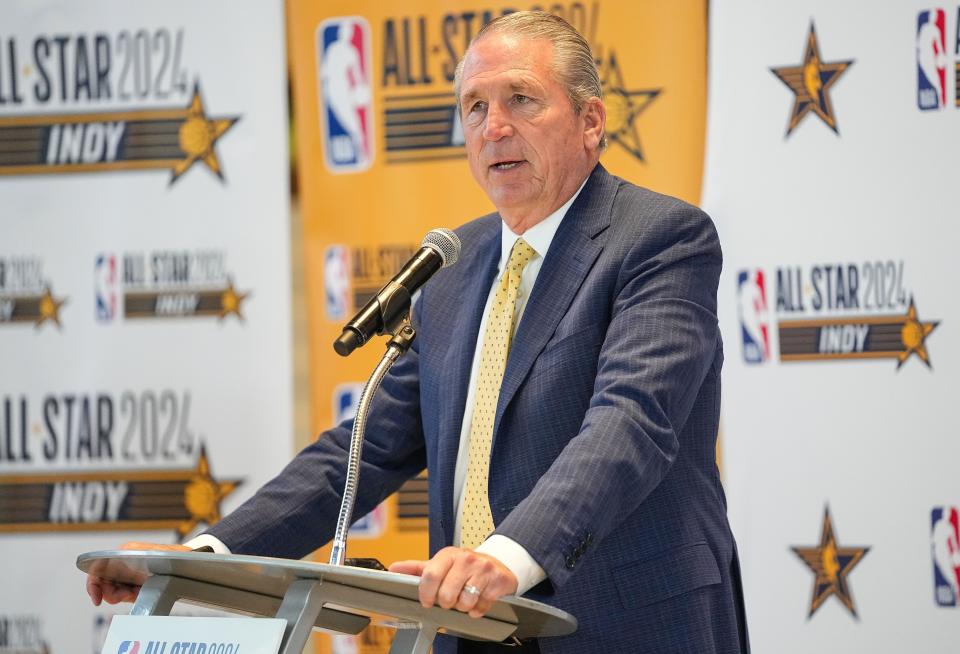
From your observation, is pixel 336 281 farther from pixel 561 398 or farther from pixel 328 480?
pixel 561 398

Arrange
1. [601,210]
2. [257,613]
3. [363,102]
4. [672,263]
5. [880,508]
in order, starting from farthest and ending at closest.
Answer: [363,102] → [880,508] → [601,210] → [672,263] → [257,613]

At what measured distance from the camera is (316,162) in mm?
3750

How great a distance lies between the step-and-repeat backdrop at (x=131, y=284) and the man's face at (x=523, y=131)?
1595 millimetres

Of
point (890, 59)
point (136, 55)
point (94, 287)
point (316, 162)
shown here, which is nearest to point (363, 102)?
point (316, 162)

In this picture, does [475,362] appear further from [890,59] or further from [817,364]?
[890,59]

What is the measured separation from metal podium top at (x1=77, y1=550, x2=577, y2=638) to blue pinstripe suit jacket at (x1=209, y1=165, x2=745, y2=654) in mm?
246

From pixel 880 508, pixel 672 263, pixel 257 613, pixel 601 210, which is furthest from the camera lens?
pixel 880 508

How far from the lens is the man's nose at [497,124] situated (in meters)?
2.26

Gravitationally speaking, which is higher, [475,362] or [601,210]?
[601,210]

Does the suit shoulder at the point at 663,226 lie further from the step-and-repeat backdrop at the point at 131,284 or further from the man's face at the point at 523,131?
the step-and-repeat backdrop at the point at 131,284

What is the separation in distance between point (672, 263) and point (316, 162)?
1.99 metres

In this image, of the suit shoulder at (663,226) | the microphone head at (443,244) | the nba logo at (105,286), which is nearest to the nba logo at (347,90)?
the nba logo at (105,286)

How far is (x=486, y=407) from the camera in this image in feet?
6.97

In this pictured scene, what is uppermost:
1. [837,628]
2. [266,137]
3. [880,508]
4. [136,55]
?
[136,55]
